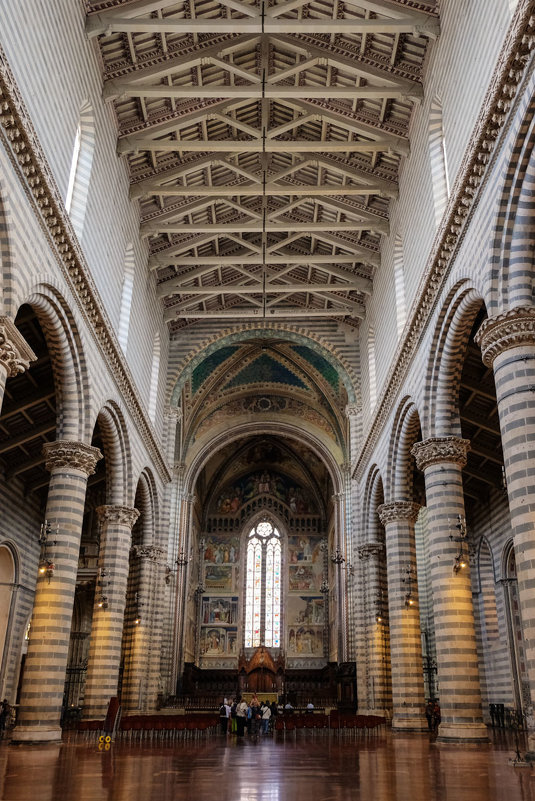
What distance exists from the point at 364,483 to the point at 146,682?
11326mm

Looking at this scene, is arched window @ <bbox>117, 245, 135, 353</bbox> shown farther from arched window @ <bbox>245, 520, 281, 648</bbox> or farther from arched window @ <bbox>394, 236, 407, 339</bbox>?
arched window @ <bbox>245, 520, 281, 648</bbox>

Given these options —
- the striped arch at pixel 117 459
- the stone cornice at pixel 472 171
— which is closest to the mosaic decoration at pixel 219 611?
the striped arch at pixel 117 459

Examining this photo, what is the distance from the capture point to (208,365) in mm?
34125

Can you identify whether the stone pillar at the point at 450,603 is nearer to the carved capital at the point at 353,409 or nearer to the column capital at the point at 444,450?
the column capital at the point at 444,450

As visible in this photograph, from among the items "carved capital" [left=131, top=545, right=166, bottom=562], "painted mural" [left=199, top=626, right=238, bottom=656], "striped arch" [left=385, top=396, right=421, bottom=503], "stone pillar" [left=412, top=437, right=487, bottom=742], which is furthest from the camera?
"painted mural" [left=199, top=626, right=238, bottom=656]

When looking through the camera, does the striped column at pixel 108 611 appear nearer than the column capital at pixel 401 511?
Yes

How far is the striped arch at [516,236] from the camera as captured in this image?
12.5 metres

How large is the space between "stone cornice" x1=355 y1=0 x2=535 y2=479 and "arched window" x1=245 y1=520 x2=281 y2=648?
2536 cm

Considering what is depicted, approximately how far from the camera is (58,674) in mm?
16156

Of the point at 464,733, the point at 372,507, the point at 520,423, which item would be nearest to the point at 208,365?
the point at 372,507

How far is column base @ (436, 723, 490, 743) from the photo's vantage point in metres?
15.1

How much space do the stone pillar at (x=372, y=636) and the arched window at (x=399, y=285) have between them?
31.1 feet

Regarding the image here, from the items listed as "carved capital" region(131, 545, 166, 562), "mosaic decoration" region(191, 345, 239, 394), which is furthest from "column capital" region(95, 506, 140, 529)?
"mosaic decoration" region(191, 345, 239, 394)

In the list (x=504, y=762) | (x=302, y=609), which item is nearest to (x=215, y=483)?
(x=302, y=609)
